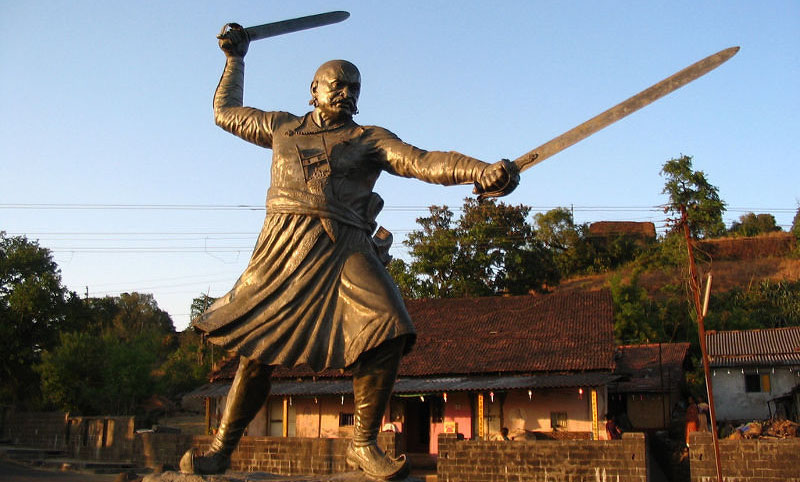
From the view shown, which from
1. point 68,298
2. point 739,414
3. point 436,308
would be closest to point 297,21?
point 436,308

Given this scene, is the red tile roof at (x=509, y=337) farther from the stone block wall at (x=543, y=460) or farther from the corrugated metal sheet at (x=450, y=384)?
the stone block wall at (x=543, y=460)

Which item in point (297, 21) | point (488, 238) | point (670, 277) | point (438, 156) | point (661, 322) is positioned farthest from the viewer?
point (670, 277)

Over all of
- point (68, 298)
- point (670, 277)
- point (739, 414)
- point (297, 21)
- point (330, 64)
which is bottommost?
point (739, 414)

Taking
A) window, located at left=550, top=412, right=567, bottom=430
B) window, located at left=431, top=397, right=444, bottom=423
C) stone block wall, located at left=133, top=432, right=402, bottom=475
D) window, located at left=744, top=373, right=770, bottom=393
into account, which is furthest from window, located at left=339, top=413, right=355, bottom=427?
window, located at left=744, top=373, right=770, bottom=393

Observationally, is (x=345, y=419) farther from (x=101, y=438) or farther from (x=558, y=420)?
(x=101, y=438)

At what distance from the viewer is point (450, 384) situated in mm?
21625

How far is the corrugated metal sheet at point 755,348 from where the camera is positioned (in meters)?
26.9

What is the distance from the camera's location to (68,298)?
110 feet

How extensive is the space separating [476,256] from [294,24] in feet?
113

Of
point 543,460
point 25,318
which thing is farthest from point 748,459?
point 25,318

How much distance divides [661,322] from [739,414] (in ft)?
32.4

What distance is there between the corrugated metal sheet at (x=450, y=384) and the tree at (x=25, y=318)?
37.5 feet

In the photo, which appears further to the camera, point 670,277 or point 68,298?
point 670,277

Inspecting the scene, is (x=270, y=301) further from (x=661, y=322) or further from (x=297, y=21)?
(x=661, y=322)
